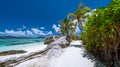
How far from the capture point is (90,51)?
1734cm

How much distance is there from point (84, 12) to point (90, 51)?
20718 mm

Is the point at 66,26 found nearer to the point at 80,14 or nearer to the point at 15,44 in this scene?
the point at 80,14

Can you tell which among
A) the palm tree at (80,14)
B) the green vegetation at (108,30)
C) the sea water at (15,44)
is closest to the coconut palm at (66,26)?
the palm tree at (80,14)

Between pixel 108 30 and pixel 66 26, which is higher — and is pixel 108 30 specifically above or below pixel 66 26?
below

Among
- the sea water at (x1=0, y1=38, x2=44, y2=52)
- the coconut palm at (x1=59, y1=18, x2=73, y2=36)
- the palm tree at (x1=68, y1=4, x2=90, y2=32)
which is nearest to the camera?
the palm tree at (x1=68, y1=4, x2=90, y2=32)

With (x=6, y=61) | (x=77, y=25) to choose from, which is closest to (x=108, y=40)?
(x=6, y=61)

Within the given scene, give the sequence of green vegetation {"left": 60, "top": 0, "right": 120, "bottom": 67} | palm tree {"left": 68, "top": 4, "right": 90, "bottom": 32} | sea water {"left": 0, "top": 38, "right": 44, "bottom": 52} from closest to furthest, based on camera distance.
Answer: green vegetation {"left": 60, "top": 0, "right": 120, "bottom": 67} < palm tree {"left": 68, "top": 4, "right": 90, "bottom": 32} < sea water {"left": 0, "top": 38, "right": 44, "bottom": 52}

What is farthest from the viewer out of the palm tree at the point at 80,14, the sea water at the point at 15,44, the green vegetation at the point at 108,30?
the sea water at the point at 15,44

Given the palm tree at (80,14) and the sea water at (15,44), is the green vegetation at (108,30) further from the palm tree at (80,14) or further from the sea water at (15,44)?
the sea water at (15,44)

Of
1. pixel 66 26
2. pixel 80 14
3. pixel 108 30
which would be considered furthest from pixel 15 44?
pixel 108 30

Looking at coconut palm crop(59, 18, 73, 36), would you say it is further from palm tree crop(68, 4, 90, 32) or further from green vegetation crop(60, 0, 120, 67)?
green vegetation crop(60, 0, 120, 67)

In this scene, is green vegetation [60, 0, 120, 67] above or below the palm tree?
below

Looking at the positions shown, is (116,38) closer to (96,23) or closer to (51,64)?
(96,23)

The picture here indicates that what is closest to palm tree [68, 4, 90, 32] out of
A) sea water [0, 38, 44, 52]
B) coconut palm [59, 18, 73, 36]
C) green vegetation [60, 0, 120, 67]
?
coconut palm [59, 18, 73, 36]
